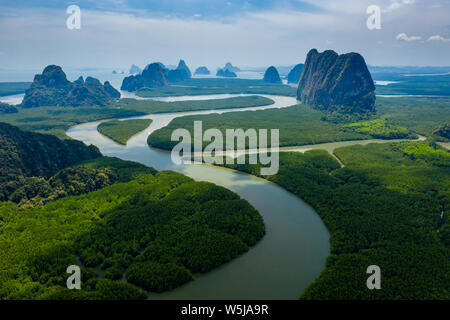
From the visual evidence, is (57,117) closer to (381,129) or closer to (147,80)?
(381,129)

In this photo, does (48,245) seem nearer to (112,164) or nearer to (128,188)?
(128,188)

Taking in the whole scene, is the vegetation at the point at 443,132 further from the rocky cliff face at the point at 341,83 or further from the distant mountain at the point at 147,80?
the distant mountain at the point at 147,80

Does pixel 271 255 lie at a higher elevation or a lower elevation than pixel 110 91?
lower

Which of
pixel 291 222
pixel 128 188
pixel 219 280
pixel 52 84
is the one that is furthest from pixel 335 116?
pixel 52 84

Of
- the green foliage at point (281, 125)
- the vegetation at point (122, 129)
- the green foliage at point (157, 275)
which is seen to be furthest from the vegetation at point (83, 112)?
the green foliage at point (157, 275)

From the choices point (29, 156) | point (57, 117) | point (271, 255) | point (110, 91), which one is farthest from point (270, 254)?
point (110, 91)

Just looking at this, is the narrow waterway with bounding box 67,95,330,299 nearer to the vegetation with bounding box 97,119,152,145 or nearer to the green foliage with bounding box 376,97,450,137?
the vegetation with bounding box 97,119,152,145
